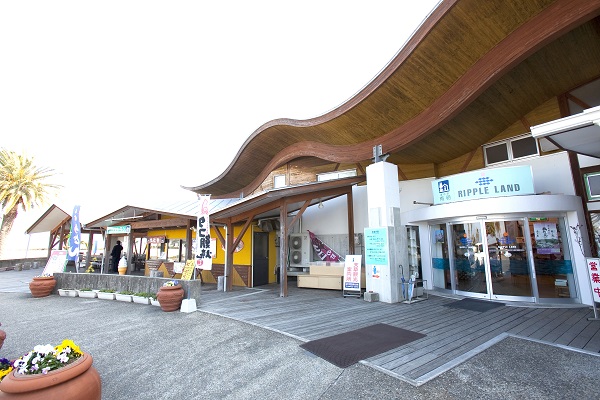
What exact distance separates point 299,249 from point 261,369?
366 inches

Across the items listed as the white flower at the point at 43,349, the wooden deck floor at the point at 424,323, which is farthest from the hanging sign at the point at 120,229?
the white flower at the point at 43,349

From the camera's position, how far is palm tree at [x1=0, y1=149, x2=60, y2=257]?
21.0 meters

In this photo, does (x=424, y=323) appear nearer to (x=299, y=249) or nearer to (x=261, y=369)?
(x=261, y=369)

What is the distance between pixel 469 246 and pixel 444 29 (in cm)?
606

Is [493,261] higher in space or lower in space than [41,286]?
higher

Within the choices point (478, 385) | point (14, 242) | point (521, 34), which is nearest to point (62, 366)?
point (478, 385)

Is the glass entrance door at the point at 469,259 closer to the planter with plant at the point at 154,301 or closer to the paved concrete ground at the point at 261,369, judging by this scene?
the paved concrete ground at the point at 261,369

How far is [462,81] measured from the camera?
7.43 m

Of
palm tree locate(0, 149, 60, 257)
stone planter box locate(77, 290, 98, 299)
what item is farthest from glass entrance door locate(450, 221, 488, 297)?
palm tree locate(0, 149, 60, 257)

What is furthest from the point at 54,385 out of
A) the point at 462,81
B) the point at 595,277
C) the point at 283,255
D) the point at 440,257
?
the point at 440,257

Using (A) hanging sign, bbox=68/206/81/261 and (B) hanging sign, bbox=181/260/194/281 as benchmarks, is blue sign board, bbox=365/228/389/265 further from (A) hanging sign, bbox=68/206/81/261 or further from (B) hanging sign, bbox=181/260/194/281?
(A) hanging sign, bbox=68/206/81/261

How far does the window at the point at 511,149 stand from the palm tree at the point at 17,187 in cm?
3038

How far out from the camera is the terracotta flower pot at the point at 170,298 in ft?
24.6

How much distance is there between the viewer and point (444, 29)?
6516mm
